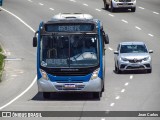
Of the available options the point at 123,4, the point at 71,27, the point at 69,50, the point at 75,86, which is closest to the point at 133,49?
the point at 71,27

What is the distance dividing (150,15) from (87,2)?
10712 millimetres

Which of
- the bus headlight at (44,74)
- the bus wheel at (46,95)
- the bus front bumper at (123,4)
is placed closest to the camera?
the bus headlight at (44,74)

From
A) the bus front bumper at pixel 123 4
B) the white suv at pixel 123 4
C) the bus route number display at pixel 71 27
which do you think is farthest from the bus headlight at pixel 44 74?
the bus front bumper at pixel 123 4

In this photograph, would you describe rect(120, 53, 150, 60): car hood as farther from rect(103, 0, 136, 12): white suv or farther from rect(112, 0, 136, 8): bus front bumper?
rect(112, 0, 136, 8): bus front bumper

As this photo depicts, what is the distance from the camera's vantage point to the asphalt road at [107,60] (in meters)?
27.3

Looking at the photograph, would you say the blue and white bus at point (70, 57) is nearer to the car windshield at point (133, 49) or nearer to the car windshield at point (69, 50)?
the car windshield at point (69, 50)

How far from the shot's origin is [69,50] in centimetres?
2866

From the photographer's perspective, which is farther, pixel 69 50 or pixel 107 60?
pixel 107 60

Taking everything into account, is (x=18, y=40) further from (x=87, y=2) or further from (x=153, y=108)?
(x=153, y=108)

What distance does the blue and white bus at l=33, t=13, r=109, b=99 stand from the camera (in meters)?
28.3

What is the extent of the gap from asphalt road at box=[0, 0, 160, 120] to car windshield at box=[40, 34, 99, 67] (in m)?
1.53

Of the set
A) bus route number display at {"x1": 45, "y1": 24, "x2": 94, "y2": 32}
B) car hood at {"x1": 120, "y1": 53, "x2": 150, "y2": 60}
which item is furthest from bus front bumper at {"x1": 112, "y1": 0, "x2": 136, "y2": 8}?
bus route number display at {"x1": 45, "y1": 24, "x2": 94, "y2": 32}

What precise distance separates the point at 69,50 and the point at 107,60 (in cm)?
1578

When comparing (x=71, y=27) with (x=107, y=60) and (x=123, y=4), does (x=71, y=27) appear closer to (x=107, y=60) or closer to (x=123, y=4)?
(x=107, y=60)
